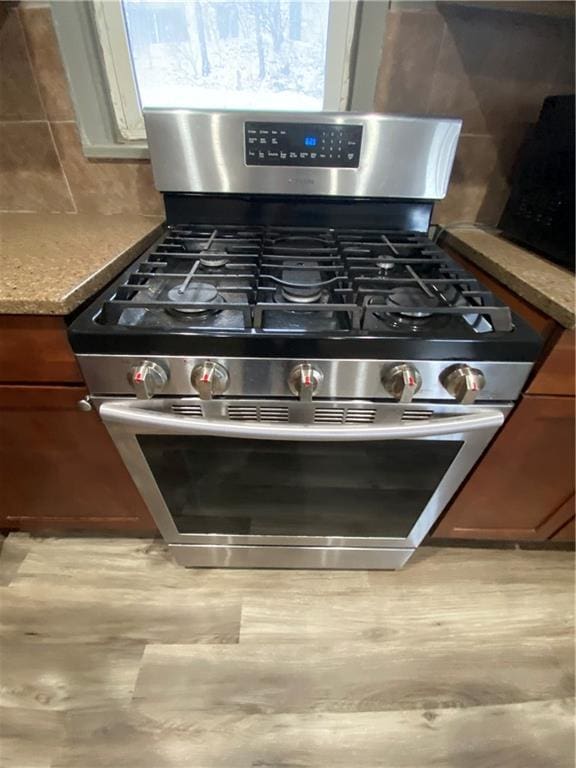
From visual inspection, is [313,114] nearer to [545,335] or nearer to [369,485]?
[545,335]

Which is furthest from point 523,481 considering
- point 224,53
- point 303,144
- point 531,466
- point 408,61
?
point 224,53

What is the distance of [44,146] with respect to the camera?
100 cm

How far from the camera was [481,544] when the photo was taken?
45.8 inches

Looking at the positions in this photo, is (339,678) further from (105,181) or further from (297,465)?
(105,181)

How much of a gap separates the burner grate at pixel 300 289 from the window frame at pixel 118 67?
15.0 inches

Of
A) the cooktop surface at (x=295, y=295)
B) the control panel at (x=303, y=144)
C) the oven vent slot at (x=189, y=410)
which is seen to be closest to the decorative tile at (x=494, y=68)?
the control panel at (x=303, y=144)

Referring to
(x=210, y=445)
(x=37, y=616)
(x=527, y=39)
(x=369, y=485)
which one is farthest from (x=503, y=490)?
(x=37, y=616)

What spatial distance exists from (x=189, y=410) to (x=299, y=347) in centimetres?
22

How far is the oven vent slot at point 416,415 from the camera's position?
63 cm

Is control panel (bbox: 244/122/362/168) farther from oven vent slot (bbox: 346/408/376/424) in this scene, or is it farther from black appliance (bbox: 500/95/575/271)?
oven vent slot (bbox: 346/408/376/424)

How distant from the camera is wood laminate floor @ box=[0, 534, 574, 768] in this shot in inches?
31.4

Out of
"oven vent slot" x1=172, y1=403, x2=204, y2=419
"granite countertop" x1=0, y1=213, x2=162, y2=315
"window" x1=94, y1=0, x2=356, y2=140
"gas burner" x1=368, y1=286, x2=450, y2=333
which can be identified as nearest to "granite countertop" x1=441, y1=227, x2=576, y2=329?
"gas burner" x1=368, y1=286, x2=450, y2=333

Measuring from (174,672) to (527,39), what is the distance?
1757mm

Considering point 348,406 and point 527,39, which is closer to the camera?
point 348,406
